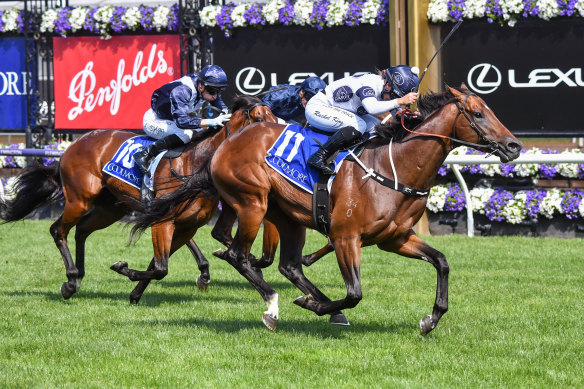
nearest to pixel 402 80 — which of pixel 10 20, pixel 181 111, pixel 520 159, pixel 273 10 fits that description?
pixel 181 111

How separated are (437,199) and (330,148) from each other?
583 centimetres

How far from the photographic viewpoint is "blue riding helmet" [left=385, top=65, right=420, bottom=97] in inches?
240

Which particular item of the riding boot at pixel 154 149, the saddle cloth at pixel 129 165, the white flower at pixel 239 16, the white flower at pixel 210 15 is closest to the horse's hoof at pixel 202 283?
the saddle cloth at pixel 129 165

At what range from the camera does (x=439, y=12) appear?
11.7 meters

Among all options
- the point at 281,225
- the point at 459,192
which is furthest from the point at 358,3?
the point at 281,225

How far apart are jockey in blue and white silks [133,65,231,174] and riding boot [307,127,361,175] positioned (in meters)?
1.47

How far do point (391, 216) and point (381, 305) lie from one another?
145 cm

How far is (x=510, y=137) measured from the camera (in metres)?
5.82

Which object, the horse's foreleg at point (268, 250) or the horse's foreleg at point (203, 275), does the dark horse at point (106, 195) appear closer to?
the horse's foreleg at point (203, 275)

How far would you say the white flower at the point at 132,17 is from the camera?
13.3m

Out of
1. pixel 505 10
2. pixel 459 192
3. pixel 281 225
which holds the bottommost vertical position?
pixel 459 192

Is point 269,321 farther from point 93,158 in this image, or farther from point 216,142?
point 93,158

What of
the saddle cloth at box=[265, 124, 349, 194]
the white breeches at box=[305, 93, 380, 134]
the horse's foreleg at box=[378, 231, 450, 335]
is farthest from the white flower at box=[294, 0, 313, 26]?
the horse's foreleg at box=[378, 231, 450, 335]

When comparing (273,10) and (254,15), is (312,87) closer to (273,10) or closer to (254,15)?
(273,10)
